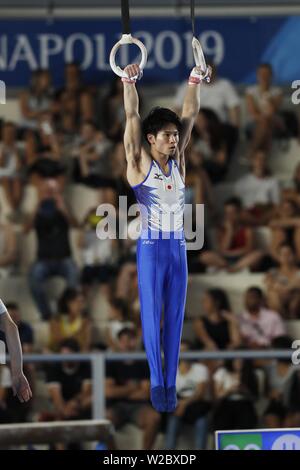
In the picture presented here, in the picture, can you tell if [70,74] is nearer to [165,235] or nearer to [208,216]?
[208,216]

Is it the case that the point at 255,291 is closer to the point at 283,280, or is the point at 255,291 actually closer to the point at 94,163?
the point at 283,280

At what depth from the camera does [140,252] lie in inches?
253

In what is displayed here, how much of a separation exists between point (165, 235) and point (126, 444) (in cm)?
522

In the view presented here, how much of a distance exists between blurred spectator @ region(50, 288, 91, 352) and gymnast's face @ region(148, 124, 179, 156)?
5.33m

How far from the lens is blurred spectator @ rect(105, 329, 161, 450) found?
36.6 feet

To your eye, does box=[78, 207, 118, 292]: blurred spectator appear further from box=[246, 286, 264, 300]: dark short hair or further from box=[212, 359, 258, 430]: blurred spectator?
box=[212, 359, 258, 430]: blurred spectator

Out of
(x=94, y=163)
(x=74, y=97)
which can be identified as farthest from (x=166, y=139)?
(x=74, y=97)

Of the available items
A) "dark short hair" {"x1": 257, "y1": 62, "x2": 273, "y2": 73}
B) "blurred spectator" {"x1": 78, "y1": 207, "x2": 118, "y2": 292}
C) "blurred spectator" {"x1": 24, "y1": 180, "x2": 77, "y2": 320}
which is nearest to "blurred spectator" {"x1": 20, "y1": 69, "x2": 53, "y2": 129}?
"blurred spectator" {"x1": 24, "y1": 180, "x2": 77, "y2": 320}

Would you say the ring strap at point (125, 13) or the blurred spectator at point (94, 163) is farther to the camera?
the blurred spectator at point (94, 163)

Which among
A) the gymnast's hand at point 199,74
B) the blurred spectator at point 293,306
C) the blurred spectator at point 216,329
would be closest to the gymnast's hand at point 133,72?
the gymnast's hand at point 199,74

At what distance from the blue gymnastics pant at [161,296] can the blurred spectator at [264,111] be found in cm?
605

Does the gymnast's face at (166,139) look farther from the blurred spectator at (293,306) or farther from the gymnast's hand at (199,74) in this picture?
the blurred spectator at (293,306)

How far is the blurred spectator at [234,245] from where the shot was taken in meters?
11.9
